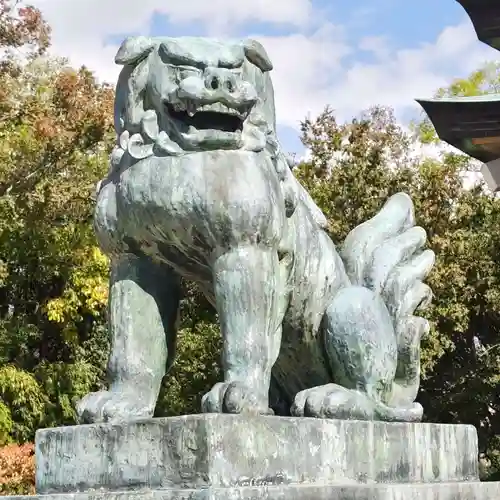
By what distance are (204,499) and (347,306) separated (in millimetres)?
1083

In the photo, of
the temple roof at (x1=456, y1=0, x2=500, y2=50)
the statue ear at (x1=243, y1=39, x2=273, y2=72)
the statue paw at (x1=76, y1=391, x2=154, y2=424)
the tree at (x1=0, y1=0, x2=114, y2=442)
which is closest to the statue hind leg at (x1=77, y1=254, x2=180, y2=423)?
the statue paw at (x1=76, y1=391, x2=154, y2=424)

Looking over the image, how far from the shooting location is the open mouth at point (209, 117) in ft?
11.3

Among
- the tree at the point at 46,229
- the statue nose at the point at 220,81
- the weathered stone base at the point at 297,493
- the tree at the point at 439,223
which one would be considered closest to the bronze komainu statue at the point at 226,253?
the statue nose at the point at 220,81

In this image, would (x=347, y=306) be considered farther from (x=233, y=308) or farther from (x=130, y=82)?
(x=130, y=82)

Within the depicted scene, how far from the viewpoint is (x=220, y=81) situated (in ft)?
11.3

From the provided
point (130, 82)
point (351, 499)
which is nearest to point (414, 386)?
point (351, 499)

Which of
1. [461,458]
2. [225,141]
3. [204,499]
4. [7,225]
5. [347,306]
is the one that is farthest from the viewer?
[7,225]

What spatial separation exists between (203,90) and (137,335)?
0.87 meters

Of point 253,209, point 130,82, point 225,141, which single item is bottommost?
point 253,209

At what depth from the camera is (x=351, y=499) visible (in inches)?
127

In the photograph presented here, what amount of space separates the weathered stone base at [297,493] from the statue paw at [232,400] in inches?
10.2

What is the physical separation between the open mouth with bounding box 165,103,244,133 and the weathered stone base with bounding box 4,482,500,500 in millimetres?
1216

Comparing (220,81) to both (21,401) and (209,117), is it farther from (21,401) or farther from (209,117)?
(21,401)

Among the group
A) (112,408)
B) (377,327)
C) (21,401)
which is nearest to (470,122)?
(377,327)
